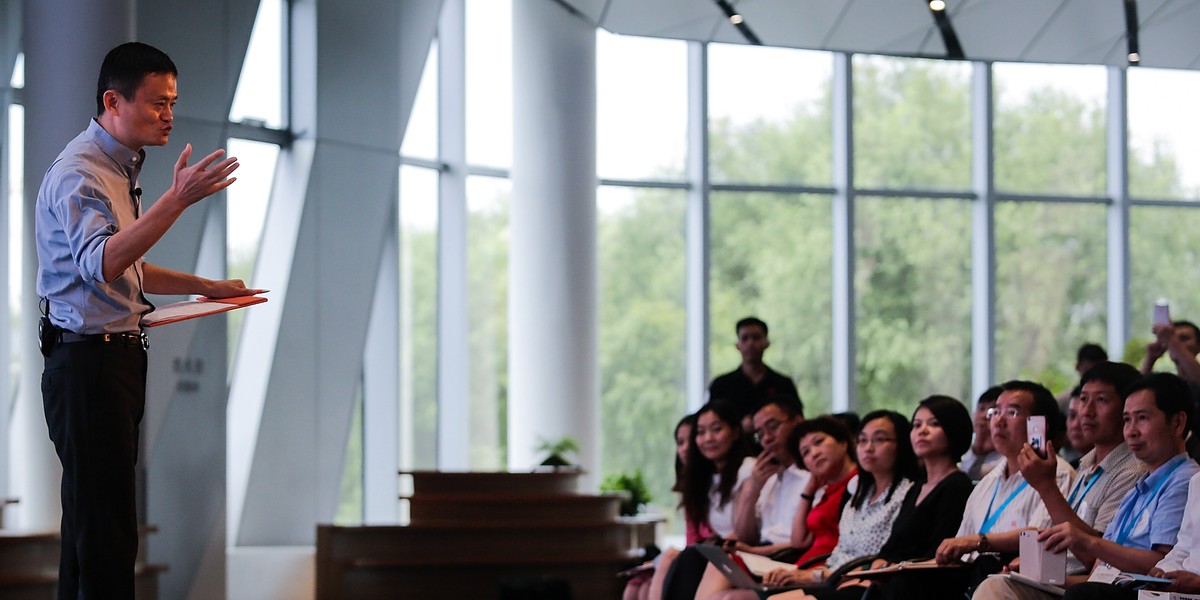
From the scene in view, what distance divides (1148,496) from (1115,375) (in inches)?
21.1

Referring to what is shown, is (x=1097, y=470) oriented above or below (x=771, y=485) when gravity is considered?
above

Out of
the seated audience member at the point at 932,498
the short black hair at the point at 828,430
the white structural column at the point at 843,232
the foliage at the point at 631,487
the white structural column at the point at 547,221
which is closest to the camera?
the seated audience member at the point at 932,498

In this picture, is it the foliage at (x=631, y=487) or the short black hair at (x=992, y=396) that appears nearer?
the short black hair at (x=992, y=396)

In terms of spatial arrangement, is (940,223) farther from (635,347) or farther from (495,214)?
(495,214)

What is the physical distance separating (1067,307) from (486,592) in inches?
269

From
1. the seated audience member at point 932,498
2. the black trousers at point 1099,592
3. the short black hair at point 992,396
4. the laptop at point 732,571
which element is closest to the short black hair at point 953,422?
the seated audience member at point 932,498

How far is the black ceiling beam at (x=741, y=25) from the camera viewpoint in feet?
27.1

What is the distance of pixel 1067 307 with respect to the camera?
1188cm

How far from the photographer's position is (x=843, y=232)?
37.7 feet

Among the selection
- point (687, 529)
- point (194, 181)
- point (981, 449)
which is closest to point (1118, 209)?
point (981, 449)

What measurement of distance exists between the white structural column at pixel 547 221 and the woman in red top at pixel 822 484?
4488 mm

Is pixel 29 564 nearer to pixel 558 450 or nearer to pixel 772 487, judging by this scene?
pixel 772 487

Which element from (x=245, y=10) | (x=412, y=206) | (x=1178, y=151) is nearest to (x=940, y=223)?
(x=1178, y=151)

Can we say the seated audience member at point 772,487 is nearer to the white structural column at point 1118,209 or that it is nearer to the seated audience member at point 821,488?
the seated audience member at point 821,488
